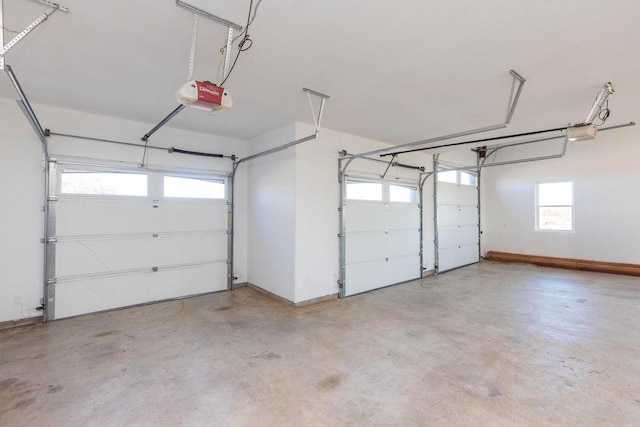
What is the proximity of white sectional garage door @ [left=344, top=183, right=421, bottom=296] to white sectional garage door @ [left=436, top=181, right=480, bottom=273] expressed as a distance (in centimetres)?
90

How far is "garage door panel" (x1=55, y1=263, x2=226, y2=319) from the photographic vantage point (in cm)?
369

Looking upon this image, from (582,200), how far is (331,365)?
7.50m

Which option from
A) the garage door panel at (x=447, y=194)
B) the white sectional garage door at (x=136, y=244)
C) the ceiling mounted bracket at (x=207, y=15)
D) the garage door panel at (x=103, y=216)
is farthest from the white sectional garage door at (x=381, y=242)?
the ceiling mounted bracket at (x=207, y=15)

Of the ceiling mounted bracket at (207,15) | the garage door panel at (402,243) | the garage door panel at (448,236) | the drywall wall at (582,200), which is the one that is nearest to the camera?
the ceiling mounted bracket at (207,15)

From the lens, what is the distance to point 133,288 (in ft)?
13.5

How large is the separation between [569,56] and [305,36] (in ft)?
7.16

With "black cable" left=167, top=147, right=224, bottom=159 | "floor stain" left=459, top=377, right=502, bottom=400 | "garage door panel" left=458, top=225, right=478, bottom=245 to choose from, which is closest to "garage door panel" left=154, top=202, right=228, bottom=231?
"black cable" left=167, top=147, right=224, bottom=159

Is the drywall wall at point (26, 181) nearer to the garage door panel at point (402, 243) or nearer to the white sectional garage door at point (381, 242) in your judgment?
the white sectional garage door at point (381, 242)

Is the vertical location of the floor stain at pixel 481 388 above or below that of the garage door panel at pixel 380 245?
below

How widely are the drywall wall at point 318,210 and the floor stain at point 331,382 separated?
72.0 inches

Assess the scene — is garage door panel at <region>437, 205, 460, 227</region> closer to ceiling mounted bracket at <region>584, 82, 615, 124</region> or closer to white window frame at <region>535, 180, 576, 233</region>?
white window frame at <region>535, 180, 576, 233</region>

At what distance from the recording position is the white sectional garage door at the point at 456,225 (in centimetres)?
646

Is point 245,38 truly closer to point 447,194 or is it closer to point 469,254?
point 447,194

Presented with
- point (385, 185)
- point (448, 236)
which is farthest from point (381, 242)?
point (448, 236)
